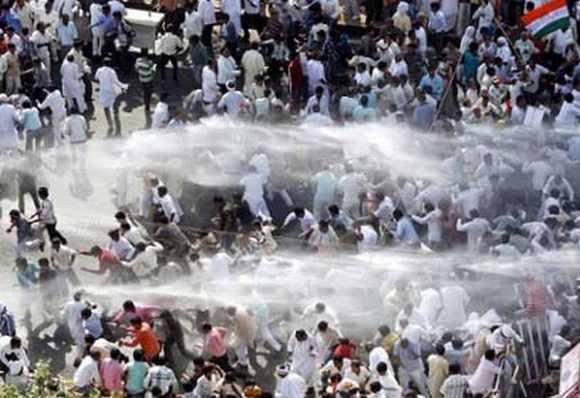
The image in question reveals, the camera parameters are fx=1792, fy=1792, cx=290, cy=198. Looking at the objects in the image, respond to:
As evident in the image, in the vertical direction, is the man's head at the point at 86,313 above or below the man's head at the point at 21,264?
below

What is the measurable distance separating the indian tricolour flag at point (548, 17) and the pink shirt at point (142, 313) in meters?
8.92

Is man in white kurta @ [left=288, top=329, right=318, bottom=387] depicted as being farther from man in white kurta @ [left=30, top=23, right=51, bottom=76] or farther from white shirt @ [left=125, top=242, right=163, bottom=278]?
man in white kurta @ [left=30, top=23, right=51, bottom=76]

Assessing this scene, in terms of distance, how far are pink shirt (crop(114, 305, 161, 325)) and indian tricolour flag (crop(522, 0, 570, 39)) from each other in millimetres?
8916

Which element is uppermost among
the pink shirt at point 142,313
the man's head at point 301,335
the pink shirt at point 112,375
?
the man's head at point 301,335

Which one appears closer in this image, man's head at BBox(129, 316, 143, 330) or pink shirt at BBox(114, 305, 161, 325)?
man's head at BBox(129, 316, 143, 330)

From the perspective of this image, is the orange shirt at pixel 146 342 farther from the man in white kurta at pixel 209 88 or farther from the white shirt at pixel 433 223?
the man in white kurta at pixel 209 88

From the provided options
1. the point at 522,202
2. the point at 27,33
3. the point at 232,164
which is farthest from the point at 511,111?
the point at 27,33

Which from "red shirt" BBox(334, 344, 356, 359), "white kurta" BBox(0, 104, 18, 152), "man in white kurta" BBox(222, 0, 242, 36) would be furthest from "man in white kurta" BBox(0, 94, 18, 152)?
"red shirt" BBox(334, 344, 356, 359)

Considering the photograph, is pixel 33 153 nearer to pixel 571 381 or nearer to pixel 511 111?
pixel 511 111

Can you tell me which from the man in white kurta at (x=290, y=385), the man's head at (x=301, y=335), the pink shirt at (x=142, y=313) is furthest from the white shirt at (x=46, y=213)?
the man in white kurta at (x=290, y=385)

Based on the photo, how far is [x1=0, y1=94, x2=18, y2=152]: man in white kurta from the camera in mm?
29781

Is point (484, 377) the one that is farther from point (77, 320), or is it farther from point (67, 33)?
point (67, 33)

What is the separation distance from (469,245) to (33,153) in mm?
7922

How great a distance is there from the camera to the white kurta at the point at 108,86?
31.7m
